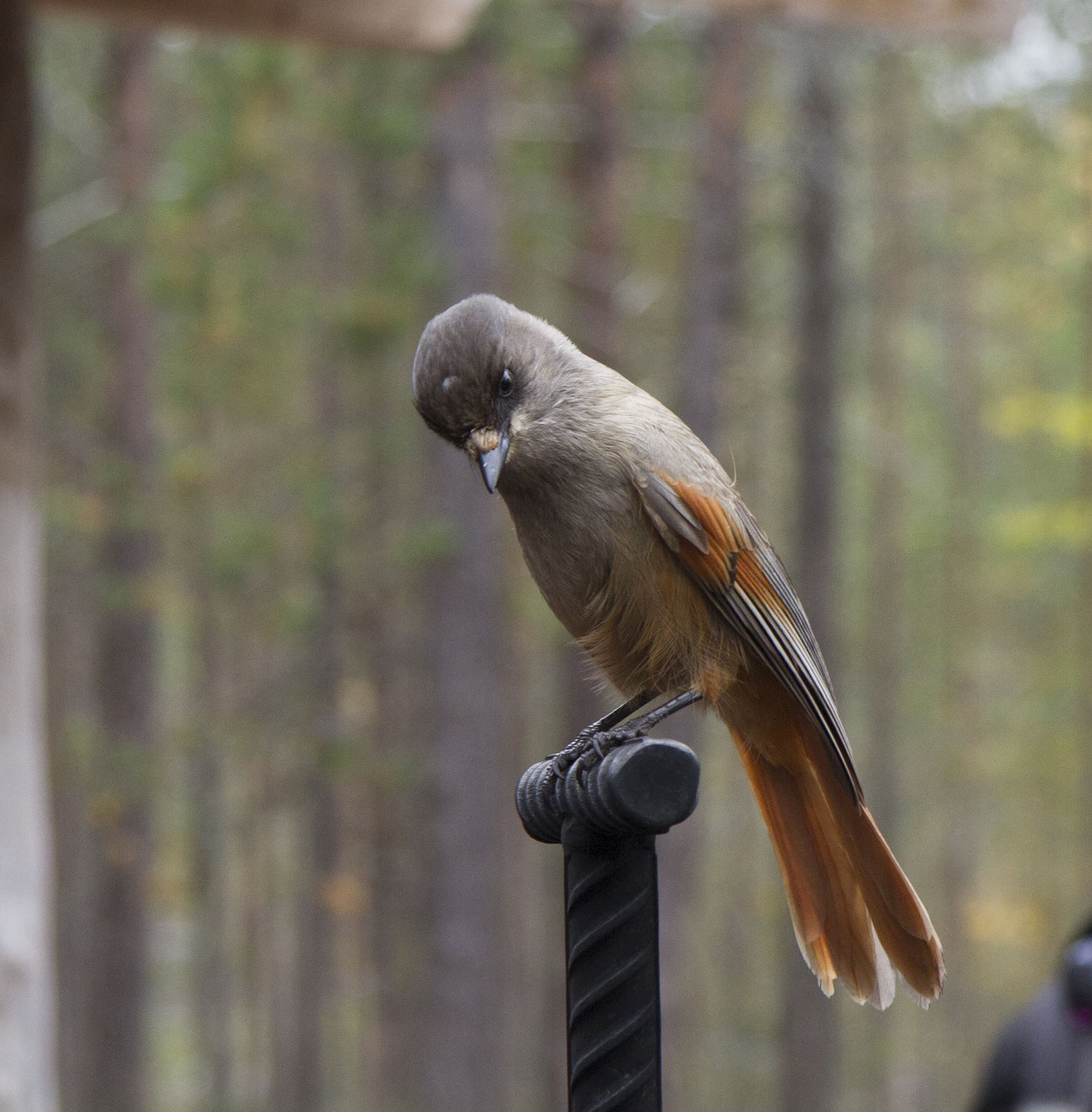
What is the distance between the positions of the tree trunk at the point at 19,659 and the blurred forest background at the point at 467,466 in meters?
5.32

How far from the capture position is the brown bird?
2514mm

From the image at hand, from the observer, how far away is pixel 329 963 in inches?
944

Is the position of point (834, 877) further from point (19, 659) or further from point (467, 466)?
point (467, 466)

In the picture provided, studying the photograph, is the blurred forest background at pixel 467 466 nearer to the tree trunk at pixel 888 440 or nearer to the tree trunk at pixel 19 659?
the tree trunk at pixel 888 440

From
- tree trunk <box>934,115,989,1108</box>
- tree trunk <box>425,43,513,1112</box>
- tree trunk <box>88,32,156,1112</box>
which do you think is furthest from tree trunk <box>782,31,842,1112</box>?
tree trunk <box>88,32,156,1112</box>

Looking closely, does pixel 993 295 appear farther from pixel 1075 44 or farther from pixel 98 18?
pixel 98 18

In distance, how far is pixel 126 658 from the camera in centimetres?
1526

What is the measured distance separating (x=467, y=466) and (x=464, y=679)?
1642 millimetres

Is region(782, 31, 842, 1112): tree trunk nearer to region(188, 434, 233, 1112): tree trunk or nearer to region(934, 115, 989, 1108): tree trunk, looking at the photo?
region(934, 115, 989, 1108): tree trunk

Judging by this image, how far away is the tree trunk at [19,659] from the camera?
15.5 feet

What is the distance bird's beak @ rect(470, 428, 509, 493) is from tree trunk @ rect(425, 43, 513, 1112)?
8325 mm

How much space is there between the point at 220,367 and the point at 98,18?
31.6 ft

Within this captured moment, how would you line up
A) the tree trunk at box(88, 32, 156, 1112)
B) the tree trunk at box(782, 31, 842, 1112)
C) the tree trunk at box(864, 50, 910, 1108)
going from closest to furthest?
the tree trunk at box(782, 31, 842, 1112) < the tree trunk at box(88, 32, 156, 1112) < the tree trunk at box(864, 50, 910, 1108)

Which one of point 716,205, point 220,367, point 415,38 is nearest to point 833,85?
point 716,205
